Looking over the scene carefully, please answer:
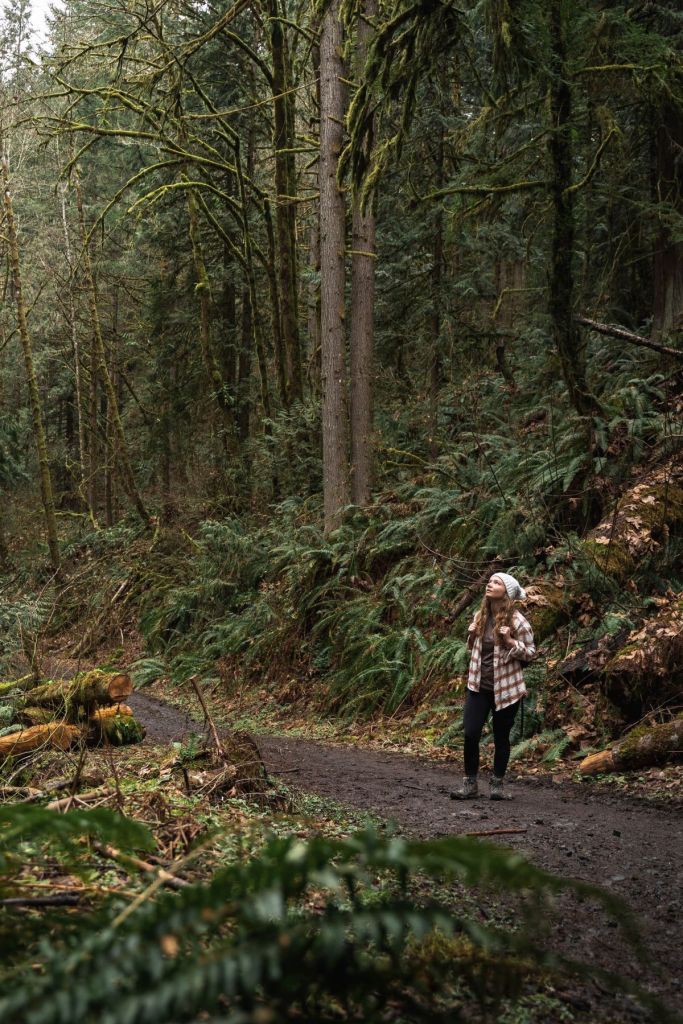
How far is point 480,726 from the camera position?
7121mm

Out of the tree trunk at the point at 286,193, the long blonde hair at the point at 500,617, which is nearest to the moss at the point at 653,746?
the long blonde hair at the point at 500,617

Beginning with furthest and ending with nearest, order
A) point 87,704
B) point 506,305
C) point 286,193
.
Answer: point 506,305 < point 286,193 < point 87,704

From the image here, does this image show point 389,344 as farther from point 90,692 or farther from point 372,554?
point 90,692

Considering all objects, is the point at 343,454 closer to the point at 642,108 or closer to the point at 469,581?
the point at 469,581

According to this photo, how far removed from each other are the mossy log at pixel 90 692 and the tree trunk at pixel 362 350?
593cm

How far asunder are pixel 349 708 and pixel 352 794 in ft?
14.2

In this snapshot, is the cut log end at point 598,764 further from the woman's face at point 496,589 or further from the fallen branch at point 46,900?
the fallen branch at point 46,900

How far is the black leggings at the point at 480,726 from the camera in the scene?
22.8 ft

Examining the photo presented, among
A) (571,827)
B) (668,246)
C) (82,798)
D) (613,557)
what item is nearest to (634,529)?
(613,557)

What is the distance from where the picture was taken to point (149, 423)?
27.6 metres

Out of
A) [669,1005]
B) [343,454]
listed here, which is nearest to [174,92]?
[343,454]

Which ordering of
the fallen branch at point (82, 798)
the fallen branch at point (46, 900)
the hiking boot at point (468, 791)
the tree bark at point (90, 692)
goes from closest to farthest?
1. the fallen branch at point (46, 900)
2. the fallen branch at point (82, 798)
3. the hiking boot at point (468, 791)
4. the tree bark at point (90, 692)

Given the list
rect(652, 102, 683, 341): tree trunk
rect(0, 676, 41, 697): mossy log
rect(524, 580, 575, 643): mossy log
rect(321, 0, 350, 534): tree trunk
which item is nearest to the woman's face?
rect(524, 580, 575, 643): mossy log

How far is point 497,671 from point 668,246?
8.54m
